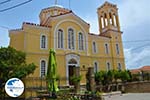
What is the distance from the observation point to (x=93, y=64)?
29.6 m

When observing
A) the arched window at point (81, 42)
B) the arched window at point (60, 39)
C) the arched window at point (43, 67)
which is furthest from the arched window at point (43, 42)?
the arched window at point (81, 42)

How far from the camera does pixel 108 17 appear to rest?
3334 cm

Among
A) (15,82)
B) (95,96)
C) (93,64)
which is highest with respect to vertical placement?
(93,64)

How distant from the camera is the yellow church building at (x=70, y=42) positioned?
25.3 m

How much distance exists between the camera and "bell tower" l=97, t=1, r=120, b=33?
3309 cm

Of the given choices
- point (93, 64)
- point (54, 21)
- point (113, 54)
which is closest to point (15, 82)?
A: point (54, 21)

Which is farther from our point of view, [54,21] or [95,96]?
[54,21]

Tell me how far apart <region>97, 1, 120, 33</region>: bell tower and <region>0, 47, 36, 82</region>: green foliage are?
56.6 ft

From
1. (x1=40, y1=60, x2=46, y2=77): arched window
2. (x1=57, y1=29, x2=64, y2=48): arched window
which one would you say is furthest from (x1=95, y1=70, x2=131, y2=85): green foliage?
(x1=40, y1=60, x2=46, y2=77): arched window

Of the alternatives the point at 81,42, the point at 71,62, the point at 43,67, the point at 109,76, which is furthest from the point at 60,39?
the point at 109,76

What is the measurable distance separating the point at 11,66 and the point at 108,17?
20.0 meters

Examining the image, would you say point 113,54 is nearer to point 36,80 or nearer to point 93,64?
point 93,64

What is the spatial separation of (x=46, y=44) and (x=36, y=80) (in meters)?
5.07

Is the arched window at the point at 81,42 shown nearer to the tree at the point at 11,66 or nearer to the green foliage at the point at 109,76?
the green foliage at the point at 109,76
